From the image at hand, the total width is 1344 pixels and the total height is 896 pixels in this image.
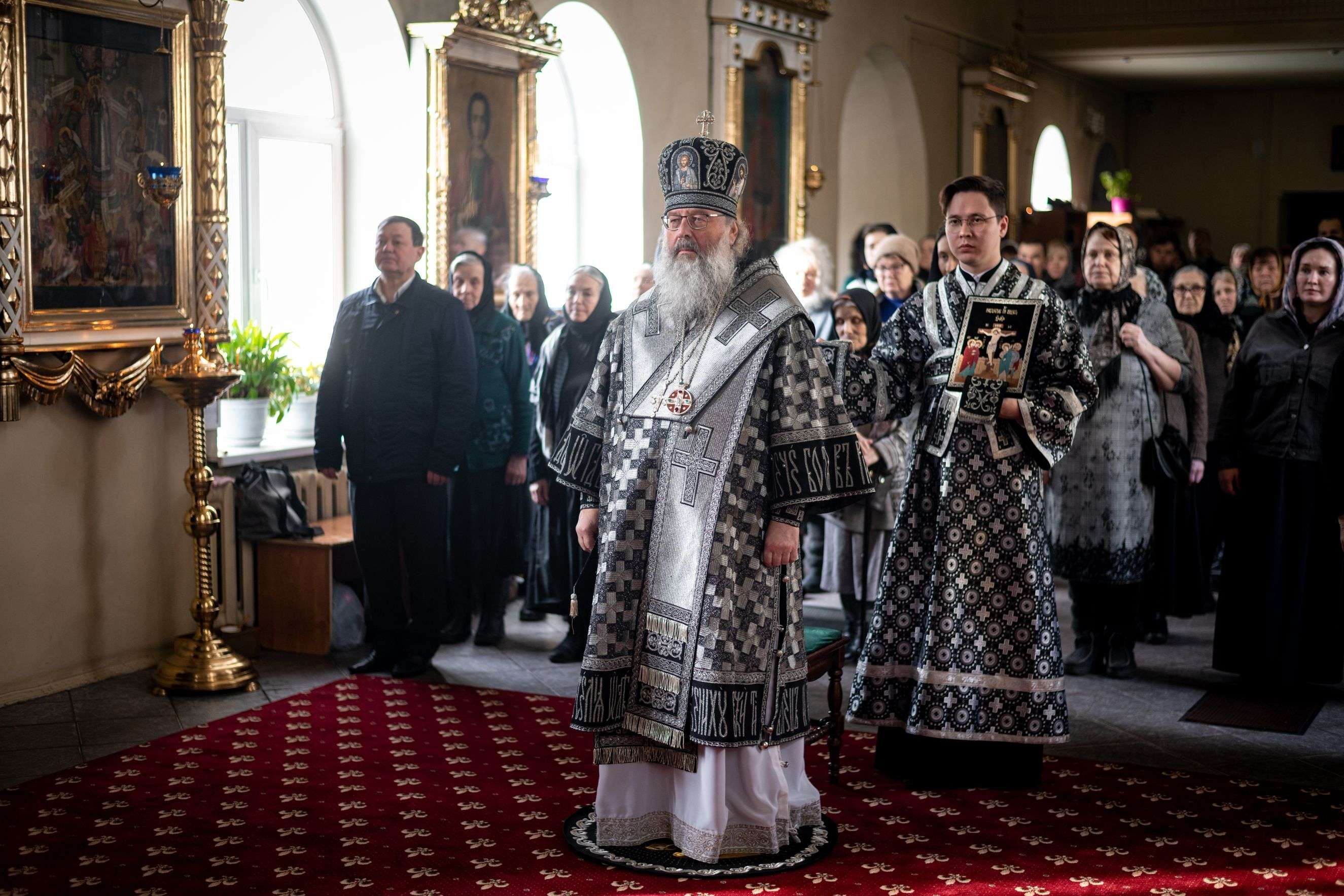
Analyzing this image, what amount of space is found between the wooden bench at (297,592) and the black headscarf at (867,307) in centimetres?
234

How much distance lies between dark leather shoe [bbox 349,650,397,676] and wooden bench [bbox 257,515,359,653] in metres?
0.34

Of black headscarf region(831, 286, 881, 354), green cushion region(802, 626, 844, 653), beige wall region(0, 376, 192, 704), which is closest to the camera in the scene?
green cushion region(802, 626, 844, 653)

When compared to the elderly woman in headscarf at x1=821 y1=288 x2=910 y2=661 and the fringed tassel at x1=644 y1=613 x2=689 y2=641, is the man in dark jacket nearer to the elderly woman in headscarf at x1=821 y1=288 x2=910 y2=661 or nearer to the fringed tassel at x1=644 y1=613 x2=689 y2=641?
the elderly woman in headscarf at x1=821 y1=288 x2=910 y2=661

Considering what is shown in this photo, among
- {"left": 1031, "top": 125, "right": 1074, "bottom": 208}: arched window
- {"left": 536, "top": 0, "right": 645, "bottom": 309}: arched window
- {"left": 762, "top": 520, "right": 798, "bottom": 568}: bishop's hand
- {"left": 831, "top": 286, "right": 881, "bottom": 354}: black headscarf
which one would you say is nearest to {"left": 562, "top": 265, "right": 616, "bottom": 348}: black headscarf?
{"left": 831, "top": 286, "right": 881, "bottom": 354}: black headscarf

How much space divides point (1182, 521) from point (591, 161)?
508 cm

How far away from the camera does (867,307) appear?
6.99 meters

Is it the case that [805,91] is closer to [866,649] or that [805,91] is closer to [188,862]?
[866,649]

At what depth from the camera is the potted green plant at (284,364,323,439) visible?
7211 mm

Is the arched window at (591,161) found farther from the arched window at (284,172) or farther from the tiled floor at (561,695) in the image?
the tiled floor at (561,695)

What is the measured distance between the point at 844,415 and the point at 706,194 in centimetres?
69

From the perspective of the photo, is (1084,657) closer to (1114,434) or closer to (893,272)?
(1114,434)

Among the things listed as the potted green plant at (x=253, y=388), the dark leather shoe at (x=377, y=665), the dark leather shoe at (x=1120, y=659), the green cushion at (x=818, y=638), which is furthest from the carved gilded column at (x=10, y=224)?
the dark leather shoe at (x=1120, y=659)

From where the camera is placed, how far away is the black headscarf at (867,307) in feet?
21.3

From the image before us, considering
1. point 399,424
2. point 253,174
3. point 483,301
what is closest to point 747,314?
point 399,424
